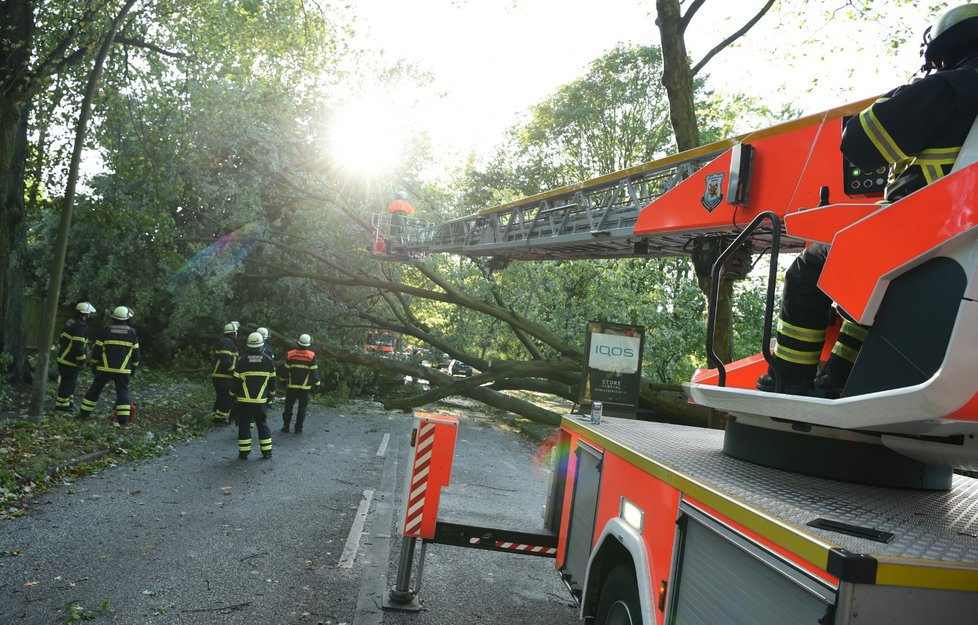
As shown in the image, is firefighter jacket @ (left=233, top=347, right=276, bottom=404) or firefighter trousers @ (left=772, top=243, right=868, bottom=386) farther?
firefighter jacket @ (left=233, top=347, right=276, bottom=404)

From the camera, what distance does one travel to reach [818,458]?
2.66m

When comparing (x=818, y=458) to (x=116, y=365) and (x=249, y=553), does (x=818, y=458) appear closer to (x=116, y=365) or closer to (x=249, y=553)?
(x=249, y=553)

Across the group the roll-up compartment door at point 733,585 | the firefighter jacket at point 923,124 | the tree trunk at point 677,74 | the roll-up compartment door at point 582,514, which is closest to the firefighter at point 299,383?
the tree trunk at point 677,74

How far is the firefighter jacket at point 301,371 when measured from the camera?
1194 cm

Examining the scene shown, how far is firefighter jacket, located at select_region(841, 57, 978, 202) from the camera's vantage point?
221 cm

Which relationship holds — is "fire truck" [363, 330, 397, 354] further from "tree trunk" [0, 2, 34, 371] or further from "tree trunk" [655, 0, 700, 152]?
"tree trunk" [655, 0, 700, 152]

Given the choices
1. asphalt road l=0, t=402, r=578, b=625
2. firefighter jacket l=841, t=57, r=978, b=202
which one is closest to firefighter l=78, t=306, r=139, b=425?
asphalt road l=0, t=402, r=578, b=625

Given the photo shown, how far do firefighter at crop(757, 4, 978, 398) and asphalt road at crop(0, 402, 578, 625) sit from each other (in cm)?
253

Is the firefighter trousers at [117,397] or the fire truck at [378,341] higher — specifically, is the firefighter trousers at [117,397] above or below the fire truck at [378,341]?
below

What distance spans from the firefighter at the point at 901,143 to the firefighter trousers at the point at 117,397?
33.9 feet

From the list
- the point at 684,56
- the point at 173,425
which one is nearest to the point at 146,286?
the point at 173,425

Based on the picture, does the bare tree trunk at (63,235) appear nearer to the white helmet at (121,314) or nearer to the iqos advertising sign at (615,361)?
the white helmet at (121,314)

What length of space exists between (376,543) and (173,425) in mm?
6634

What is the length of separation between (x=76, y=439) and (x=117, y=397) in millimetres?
1769
